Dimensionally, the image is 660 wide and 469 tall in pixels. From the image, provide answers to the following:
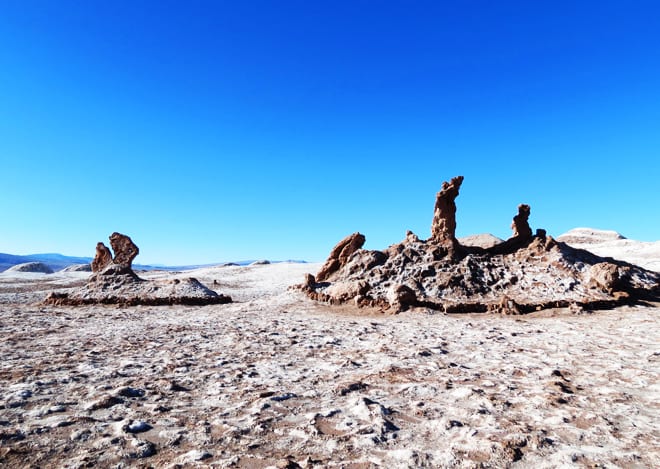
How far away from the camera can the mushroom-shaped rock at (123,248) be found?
21562 mm

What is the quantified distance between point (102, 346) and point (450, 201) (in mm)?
15421

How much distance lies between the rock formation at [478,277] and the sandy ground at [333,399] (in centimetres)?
387

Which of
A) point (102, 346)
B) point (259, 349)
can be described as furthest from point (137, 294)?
point (259, 349)

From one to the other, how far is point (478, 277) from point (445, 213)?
395cm

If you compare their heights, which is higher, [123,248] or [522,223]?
[522,223]

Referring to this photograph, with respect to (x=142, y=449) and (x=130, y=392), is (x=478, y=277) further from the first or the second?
(x=142, y=449)

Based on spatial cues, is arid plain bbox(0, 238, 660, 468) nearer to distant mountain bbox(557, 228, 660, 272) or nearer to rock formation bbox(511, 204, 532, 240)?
rock formation bbox(511, 204, 532, 240)

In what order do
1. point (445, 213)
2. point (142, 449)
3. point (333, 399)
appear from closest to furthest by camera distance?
1. point (142, 449)
2. point (333, 399)
3. point (445, 213)

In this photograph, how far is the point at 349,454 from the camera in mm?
3592

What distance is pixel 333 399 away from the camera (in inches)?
201

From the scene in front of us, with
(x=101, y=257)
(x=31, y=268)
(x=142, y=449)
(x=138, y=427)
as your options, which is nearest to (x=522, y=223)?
(x=138, y=427)

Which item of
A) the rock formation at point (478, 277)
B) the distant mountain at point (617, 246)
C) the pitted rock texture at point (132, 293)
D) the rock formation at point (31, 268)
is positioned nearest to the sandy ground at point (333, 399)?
the rock formation at point (478, 277)

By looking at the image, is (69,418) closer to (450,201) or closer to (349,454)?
(349,454)

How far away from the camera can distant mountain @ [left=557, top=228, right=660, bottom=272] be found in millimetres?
28159
